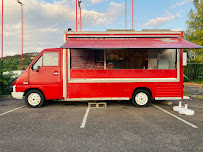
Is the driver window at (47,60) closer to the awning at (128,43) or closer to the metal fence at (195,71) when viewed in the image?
the awning at (128,43)

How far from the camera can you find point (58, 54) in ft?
19.6

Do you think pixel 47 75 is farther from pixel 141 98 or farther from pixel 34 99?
pixel 141 98

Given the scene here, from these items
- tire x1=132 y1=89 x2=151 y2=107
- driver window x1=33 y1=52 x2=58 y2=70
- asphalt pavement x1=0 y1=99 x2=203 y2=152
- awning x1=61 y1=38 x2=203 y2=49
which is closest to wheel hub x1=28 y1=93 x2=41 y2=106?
asphalt pavement x1=0 y1=99 x2=203 y2=152

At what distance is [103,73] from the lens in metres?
5.91

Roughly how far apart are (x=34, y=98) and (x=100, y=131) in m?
3.51

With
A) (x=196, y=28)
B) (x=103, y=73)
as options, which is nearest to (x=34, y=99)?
(x=103, y=73)

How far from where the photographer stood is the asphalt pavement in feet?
9.89

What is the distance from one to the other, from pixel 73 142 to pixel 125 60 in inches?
151

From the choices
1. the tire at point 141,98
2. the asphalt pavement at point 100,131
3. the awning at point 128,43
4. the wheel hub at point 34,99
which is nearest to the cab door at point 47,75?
the wheel hub at point 34,99

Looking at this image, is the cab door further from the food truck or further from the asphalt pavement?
the asphalt pavement

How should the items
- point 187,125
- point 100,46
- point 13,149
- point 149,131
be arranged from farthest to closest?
point 100,46, point 187,125, point 149,131, point 13,149

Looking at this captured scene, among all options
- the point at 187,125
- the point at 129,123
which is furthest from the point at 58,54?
the point at 187,125

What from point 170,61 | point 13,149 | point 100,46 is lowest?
point 13,149

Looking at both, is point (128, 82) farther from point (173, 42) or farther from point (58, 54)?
point (58, 54)
